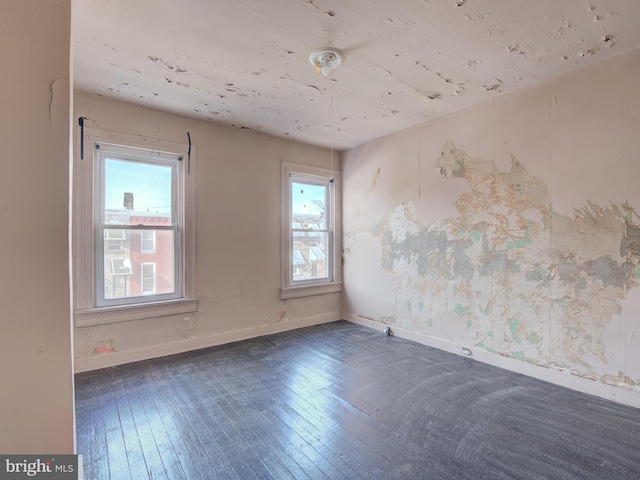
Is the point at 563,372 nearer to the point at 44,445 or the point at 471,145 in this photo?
the point at 471,145

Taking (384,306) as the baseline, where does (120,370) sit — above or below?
below

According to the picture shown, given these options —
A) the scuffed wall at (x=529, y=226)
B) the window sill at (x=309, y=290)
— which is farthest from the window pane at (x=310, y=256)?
the scuffed wall at (x=529, y=226)

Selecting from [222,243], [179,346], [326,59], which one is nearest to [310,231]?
[222,243]

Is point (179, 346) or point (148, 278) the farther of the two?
point (179, 346)

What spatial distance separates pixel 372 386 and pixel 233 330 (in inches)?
72.1

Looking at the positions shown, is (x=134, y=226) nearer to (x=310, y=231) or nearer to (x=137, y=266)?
(x=137, y=266)

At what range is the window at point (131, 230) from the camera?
2902mm

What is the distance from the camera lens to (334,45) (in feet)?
7.23

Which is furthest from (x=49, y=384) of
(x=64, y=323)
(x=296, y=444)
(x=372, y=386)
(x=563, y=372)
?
(x=563, y=372)

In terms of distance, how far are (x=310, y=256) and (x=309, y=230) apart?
380 millimetres

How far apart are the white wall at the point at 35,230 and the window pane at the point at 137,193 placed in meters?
2.30

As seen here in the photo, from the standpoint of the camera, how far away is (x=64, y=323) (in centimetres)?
107

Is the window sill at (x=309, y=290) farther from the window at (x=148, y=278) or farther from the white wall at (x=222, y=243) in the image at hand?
the window at (x=148, y=278)

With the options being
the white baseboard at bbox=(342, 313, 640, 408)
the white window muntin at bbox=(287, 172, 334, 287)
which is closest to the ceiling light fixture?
the white window muntin at bbox=(287, 172, 334, 287)
